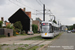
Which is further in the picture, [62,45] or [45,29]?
[45,29]

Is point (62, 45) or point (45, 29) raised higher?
point (45, 29)

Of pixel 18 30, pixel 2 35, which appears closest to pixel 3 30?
pixel 2 35

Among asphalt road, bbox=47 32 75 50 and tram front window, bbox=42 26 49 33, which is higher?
tram front window, bbox=42 26 49 33

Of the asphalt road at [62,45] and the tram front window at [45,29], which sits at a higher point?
the tram front window at [45,29]

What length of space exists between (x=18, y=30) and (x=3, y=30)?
68.3ft

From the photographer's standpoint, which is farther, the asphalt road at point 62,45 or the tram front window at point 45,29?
the tram front window at point 45,29

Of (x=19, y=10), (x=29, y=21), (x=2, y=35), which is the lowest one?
(x=2, y=35)

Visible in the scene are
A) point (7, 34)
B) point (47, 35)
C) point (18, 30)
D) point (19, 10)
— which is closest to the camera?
point (47, 35)

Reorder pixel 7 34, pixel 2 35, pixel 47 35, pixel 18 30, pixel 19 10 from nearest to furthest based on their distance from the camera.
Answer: pixel 47 35 < pixel 2 35 < pixel 7 34 < pixel 18 30 < pixel 19 10

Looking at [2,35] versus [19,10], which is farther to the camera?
[19,10]

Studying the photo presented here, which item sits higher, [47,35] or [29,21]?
[29,21]

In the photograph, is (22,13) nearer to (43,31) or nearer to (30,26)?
(30,26)

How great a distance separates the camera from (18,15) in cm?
7194

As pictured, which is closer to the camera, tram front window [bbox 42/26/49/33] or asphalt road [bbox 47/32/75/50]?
asphalt road [bbox 47/32/75/50]
